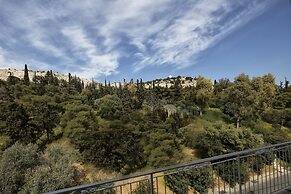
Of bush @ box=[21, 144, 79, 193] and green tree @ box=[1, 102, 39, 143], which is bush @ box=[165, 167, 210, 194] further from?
green tree @ box=[1, 102, 39, 143]

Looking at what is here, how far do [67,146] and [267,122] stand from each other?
21762mm

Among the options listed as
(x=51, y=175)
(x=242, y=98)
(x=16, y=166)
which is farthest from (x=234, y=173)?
(x=242, y=98)

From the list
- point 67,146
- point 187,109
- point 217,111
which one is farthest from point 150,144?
point 217,111

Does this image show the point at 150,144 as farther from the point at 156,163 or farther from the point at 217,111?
the point at 217,111

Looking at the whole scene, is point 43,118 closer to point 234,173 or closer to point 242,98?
point 234,173

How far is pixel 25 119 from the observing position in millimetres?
A: 15430

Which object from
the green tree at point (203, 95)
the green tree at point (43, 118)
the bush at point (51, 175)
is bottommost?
the bush at point (51, 175)

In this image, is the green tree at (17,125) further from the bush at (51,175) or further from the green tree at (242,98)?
the green tree at (242,98)

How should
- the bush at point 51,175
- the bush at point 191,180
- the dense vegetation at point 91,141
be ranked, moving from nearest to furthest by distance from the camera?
the bush at point 191,180, the bush at point 51,175, the dense vegetation at point 91,141

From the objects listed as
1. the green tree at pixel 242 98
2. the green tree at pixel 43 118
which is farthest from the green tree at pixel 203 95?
the green tree at pixel 43 118

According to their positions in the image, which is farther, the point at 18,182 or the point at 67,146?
the point at 67,146

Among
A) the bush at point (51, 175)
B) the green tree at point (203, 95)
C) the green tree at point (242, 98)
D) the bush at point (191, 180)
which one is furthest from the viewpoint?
the green tree at point (203, 95)


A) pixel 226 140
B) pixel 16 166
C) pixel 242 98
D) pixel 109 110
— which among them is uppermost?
pixel 242 98

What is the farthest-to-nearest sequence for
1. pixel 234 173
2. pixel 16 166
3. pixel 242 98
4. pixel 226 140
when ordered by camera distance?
pixel 242 98 → pixel 226 140 → pixel 16 166 → pixel 234 173
